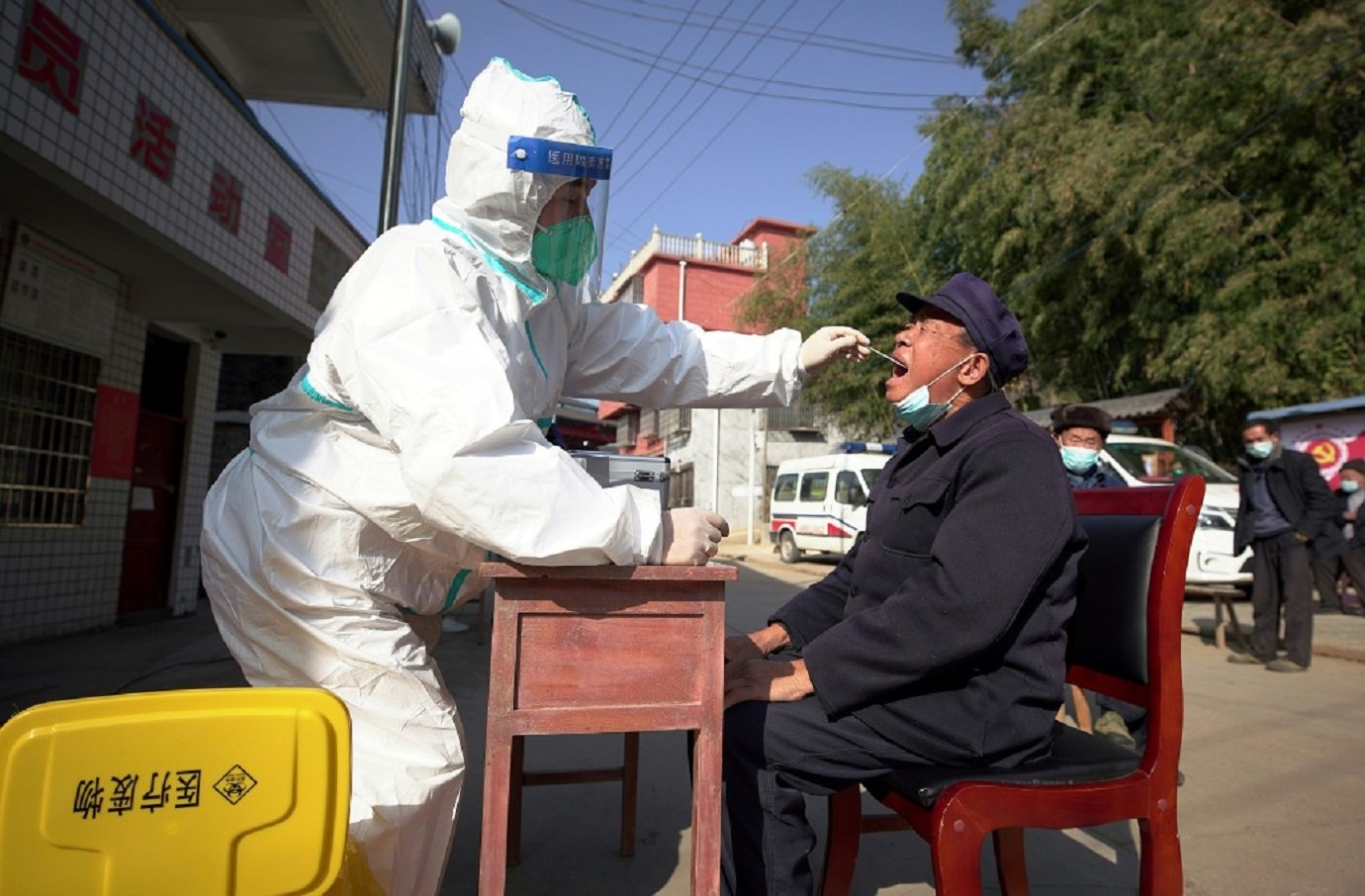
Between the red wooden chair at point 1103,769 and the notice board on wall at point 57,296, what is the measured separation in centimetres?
573

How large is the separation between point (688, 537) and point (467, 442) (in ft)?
1.44

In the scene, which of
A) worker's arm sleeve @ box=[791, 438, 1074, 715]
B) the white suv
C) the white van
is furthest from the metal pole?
the white van

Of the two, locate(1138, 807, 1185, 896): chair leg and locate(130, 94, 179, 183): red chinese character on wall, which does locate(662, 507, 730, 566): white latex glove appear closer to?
locate(1138, 807, 1185, 896): chair leg

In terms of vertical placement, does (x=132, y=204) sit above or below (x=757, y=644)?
above

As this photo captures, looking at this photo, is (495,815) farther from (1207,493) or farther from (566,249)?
(1207,493)

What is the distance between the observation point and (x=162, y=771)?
101 cm

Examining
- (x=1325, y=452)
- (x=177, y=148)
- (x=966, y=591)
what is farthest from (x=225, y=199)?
(x=1325, y=452)

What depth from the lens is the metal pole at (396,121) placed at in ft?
18.7

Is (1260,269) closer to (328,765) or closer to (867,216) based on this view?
(867,216)

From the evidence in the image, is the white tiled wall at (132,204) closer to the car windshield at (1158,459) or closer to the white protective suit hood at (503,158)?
the white protective suit hood at (503,158)

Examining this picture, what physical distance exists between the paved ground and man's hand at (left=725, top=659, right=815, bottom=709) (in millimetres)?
1015

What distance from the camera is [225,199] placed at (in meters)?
5.89

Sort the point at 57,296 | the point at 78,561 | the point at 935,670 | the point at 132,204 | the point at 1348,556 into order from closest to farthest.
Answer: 1. the point at 935,670
2. the point at 132,204
3. the point at 57,296
4. the point at 78,561
5. the point at 1348,556

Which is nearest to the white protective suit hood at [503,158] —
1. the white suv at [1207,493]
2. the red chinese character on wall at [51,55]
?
the red chinese character on wall at [51,55]
